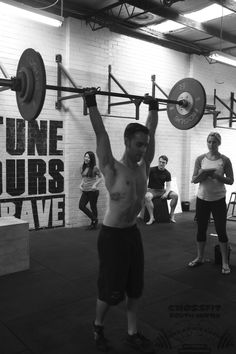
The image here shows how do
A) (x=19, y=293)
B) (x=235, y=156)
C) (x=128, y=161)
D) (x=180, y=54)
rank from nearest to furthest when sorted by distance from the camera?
(x=128, y=161)
(x=19, y=293)
(x=180, y=54)
(x=235, y=156)

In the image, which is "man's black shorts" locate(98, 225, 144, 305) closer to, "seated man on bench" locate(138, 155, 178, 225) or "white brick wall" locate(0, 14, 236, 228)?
"white brick wall" locate(0, 14, 236, 228)

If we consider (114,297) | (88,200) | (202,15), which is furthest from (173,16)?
(114,297)

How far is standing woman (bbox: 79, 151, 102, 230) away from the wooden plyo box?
1696 mm

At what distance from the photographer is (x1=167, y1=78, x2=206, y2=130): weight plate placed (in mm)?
2783

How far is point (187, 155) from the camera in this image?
6523mm

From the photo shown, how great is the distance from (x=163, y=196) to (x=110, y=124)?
1353mm

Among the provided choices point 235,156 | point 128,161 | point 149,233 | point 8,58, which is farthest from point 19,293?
point 235,156

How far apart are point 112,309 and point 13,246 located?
3.71 ft

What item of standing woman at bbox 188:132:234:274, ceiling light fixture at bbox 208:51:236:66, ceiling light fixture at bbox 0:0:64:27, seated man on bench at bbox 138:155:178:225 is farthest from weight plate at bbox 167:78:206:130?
seated man on bench at bbox 138:155:178:225

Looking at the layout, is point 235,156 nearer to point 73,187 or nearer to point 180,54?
point 180,54

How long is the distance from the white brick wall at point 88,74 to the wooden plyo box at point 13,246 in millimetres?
1350

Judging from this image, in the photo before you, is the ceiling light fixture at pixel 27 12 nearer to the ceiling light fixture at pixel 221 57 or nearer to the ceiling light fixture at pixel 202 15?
the ceiling light fixture at pixel 202 15

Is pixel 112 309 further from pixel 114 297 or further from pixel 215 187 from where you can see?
pixel 215 187

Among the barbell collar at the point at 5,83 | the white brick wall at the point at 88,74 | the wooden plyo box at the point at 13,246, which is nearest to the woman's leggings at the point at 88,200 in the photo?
the white brick wall at the point at 88,74
